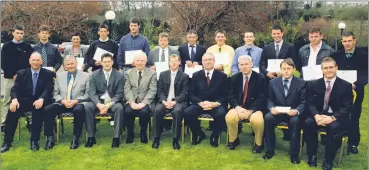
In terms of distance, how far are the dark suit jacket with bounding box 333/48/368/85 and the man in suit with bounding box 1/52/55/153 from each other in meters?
5.20

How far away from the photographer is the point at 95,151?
6.55m

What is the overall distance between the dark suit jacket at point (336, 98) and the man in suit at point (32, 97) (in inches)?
178

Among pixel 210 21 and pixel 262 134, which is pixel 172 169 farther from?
pixel 210 21

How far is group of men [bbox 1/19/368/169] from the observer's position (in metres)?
6.16

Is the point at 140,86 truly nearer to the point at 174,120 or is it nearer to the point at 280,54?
the point at 174,120

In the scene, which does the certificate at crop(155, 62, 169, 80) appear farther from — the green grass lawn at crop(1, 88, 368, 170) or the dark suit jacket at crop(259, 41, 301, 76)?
the dark suit jacket at crop(259, 41, 301, 76)

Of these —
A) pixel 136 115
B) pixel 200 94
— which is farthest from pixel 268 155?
pixel 136 115

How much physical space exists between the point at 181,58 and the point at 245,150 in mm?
2453

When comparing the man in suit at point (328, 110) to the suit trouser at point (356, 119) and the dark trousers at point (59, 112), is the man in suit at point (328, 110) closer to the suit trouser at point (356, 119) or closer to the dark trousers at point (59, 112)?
the suit trouser at point (356, 119)

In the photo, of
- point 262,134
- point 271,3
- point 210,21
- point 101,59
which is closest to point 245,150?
point 262,134

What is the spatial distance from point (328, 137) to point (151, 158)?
277 centimetres

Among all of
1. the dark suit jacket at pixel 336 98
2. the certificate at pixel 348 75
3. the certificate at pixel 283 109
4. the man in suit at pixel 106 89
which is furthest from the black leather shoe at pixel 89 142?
the certificate at pixel 348 75

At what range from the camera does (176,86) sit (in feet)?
23.4

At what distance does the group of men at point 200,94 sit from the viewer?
616cm
